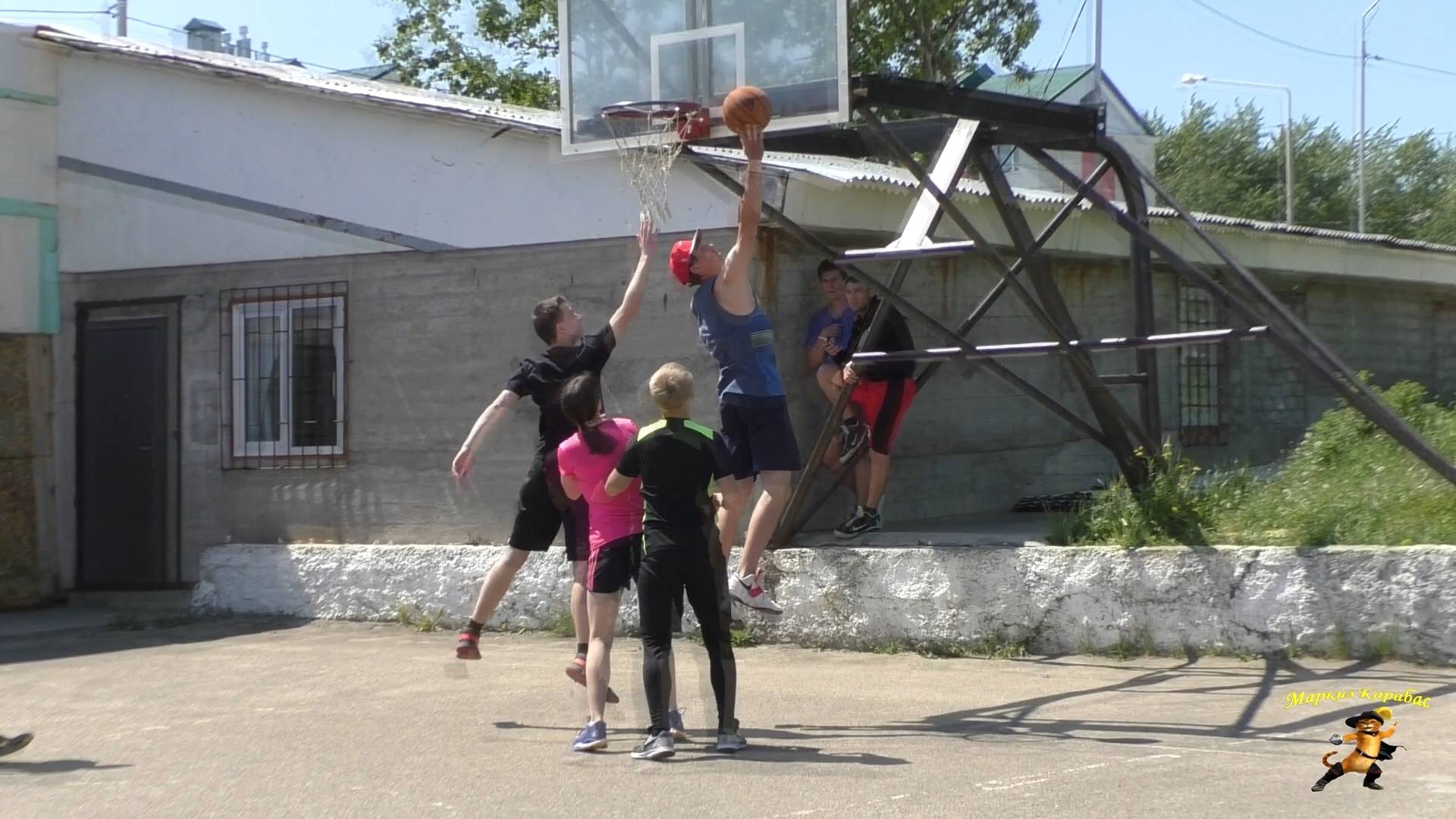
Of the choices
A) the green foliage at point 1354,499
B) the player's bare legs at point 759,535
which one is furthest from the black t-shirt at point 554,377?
the green foliage at point 1354,499

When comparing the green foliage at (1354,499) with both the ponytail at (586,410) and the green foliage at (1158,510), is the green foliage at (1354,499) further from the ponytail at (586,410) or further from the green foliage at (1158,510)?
the ponytail at (586,410)

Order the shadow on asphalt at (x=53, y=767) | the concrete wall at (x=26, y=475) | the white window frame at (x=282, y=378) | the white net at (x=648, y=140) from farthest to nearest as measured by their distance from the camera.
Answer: the concrete wall at (x=26, y=475) → the white window frame at (x=282, y=378) → the white net at (x=648, y=140) → the shadow on asphalt at (x=53, y=767)

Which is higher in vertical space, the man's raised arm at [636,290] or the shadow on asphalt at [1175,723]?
the man's raised arm at [636,290]

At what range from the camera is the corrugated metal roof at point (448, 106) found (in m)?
9.68

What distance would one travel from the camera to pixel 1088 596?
8.02 m

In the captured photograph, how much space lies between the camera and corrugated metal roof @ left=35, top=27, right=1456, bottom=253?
9.68 meters

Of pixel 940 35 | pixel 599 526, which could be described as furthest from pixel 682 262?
pixel 940 35

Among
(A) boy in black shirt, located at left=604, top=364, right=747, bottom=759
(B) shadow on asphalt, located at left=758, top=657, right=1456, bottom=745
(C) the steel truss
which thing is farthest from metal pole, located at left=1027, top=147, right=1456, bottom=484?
(A) boy in black shirt, located at left=604, top=364, right=747, bottom=759

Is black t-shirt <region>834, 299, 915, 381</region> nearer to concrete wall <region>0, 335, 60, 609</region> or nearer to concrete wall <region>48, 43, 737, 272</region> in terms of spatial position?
concrete wall <region>48, 43, 737, 272</region>

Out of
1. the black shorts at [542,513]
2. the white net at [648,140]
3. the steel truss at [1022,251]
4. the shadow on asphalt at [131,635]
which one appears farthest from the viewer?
the shadow on asphalt at [131,635]

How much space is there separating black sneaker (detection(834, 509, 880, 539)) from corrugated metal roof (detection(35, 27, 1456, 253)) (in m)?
1.93

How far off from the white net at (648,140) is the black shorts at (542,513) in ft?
4.64

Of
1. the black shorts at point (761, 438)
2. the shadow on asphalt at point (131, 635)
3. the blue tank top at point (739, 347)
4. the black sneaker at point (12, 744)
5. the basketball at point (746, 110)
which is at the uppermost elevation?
the basketball at point (746, 110)

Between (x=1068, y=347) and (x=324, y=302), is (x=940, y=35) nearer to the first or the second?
(x=324, y=302)
